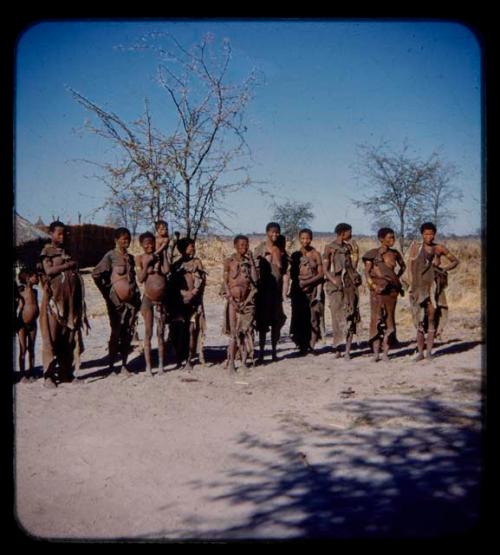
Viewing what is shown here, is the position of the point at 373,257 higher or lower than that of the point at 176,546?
higher

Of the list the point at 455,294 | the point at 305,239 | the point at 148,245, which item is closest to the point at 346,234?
the point at 305,239

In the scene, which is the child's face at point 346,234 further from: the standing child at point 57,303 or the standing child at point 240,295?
the standing child at point 57,303

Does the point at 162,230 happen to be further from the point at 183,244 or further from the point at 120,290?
the point at 120,290

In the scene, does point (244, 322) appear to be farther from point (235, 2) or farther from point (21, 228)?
point (21, 228)

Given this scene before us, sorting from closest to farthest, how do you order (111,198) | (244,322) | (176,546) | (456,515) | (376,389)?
(176,546) < (456,515) < (376,389) < (244,322) < (111,198)

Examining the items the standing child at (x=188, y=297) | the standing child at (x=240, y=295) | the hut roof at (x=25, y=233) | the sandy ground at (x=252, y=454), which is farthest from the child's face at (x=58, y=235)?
the hut roof at (x=25, y=233)

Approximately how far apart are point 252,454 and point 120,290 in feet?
11.5

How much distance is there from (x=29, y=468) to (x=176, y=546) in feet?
6.12

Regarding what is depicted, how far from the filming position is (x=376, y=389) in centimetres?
669

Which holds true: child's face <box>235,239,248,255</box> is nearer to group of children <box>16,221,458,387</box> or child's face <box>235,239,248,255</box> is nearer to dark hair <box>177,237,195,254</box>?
group of children <box>16,221,458,387</box>

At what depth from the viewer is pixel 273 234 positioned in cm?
850

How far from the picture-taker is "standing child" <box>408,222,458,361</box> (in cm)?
776

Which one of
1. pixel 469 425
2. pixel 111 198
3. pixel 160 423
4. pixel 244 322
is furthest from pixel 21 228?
pixel 469 425

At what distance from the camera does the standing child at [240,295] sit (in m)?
7.75
